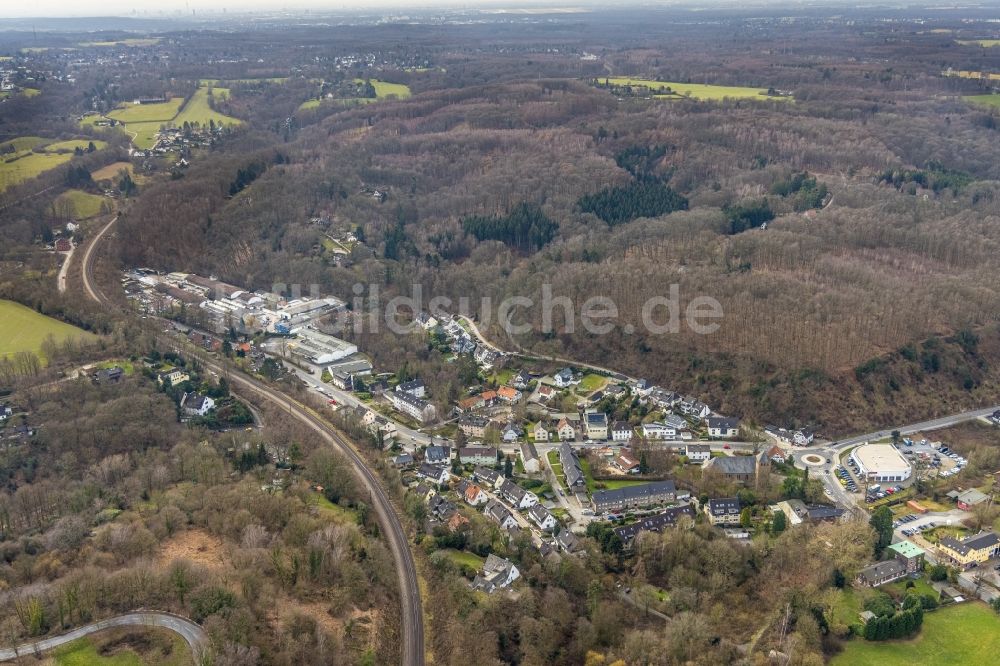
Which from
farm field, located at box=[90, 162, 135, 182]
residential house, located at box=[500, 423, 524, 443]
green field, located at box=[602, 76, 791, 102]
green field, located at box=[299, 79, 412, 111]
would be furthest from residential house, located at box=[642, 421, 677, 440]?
green field, located at box=[299, 79, 412, 111]

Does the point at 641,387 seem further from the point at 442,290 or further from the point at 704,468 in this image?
the point at 442,290

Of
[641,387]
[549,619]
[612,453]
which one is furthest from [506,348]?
[549,619]

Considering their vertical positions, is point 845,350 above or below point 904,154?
below

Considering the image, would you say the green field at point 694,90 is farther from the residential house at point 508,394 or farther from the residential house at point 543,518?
the residential house at point 543,518

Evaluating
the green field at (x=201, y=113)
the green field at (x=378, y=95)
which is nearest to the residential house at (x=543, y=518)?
the green field at (x=201, y=113)

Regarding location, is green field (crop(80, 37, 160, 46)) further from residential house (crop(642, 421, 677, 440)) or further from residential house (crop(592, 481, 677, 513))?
residential house (crop(592, 481, 677, 513))

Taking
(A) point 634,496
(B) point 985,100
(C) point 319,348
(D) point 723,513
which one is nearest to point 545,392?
(A) point 634,496
